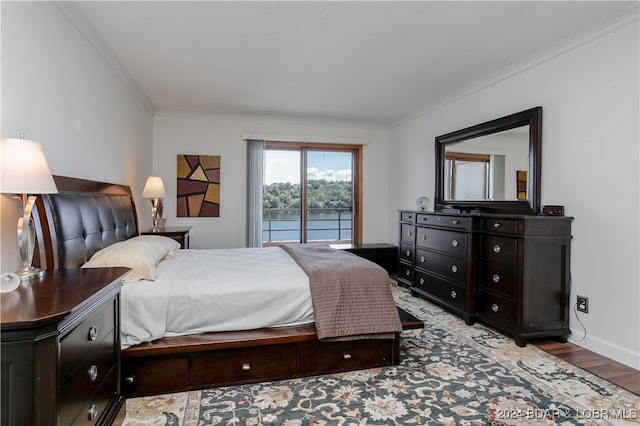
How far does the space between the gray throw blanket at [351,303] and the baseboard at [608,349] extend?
1.61 m

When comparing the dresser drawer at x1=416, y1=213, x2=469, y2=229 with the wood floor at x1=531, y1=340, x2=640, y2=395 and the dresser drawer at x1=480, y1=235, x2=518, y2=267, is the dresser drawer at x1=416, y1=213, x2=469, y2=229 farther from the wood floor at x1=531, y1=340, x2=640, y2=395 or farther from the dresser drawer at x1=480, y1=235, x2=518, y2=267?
the wood floor at x1=531, y1=340, x2=640, y2=395

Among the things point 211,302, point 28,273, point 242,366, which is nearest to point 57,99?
point 28,273

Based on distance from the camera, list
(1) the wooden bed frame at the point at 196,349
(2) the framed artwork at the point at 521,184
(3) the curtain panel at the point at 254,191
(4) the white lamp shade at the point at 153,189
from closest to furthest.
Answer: (1) the wooden bed frame at the point at 196,349, (2) the framed artwork at the point at 521,184, (4) the white lamp shade at the point at 153,189, (3) the curtain panel at the point at 254,191

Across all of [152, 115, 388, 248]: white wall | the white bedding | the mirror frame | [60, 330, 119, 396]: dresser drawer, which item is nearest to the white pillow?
the white bedding

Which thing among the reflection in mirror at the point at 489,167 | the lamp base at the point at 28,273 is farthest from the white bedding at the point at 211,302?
the reflection in mirror at the point at 489,167

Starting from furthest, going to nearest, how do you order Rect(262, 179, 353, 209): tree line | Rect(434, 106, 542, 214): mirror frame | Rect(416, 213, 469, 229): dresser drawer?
1. Rect(262, 179, 353, 209): tree line
2. Rect(416, 213, 469, 229): dresser drawer
3. Rect(434, 106, 542, 214): mirror frame

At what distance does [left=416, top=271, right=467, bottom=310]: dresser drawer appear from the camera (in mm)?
3307

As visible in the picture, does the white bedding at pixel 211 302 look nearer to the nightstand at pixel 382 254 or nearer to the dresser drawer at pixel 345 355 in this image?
the dresser drawer at pixel 345 355

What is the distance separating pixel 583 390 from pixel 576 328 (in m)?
0.85

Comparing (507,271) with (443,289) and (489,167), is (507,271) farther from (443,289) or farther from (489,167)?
(489,167)

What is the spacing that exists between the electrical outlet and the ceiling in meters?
2.02

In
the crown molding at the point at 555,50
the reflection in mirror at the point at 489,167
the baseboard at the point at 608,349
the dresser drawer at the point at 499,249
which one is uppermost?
the crown molding at the point at 555,50

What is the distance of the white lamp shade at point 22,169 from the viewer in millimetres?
1407

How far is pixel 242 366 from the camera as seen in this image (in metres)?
2.11
